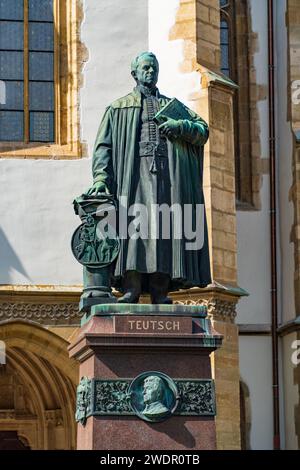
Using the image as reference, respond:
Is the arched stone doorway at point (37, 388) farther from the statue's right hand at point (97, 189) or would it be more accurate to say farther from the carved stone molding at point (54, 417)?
the statue's right hand at point (97, 189)

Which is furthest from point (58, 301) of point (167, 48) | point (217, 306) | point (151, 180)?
point (151, 180)

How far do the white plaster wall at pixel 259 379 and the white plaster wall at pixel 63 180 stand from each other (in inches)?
175

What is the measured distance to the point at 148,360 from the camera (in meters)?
10.3

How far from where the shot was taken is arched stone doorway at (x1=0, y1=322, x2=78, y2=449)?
18703 millimetres

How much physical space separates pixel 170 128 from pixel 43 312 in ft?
26.4

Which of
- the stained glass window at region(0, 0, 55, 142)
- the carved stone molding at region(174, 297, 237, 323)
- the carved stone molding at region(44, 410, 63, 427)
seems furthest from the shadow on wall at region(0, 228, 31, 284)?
the carved stone molding at region(44, 410, 63, 427)

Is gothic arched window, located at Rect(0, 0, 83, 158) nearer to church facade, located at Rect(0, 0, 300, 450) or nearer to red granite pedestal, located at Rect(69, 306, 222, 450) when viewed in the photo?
church facade, located at Rect(0, 0, 300, 450)

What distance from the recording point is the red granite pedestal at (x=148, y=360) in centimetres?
1013

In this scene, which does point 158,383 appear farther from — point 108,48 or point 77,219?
point 108,48

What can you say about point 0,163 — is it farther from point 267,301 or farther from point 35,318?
point 267,301

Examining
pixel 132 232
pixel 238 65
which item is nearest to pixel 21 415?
pixel 238 65

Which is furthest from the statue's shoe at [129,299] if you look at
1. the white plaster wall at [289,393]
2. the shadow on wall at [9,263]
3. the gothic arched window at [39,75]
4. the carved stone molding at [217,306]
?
the white plaster wall at [289,393]

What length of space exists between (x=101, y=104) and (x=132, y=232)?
8.55m

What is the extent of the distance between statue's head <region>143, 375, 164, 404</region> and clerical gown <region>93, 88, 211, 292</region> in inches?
34.6
